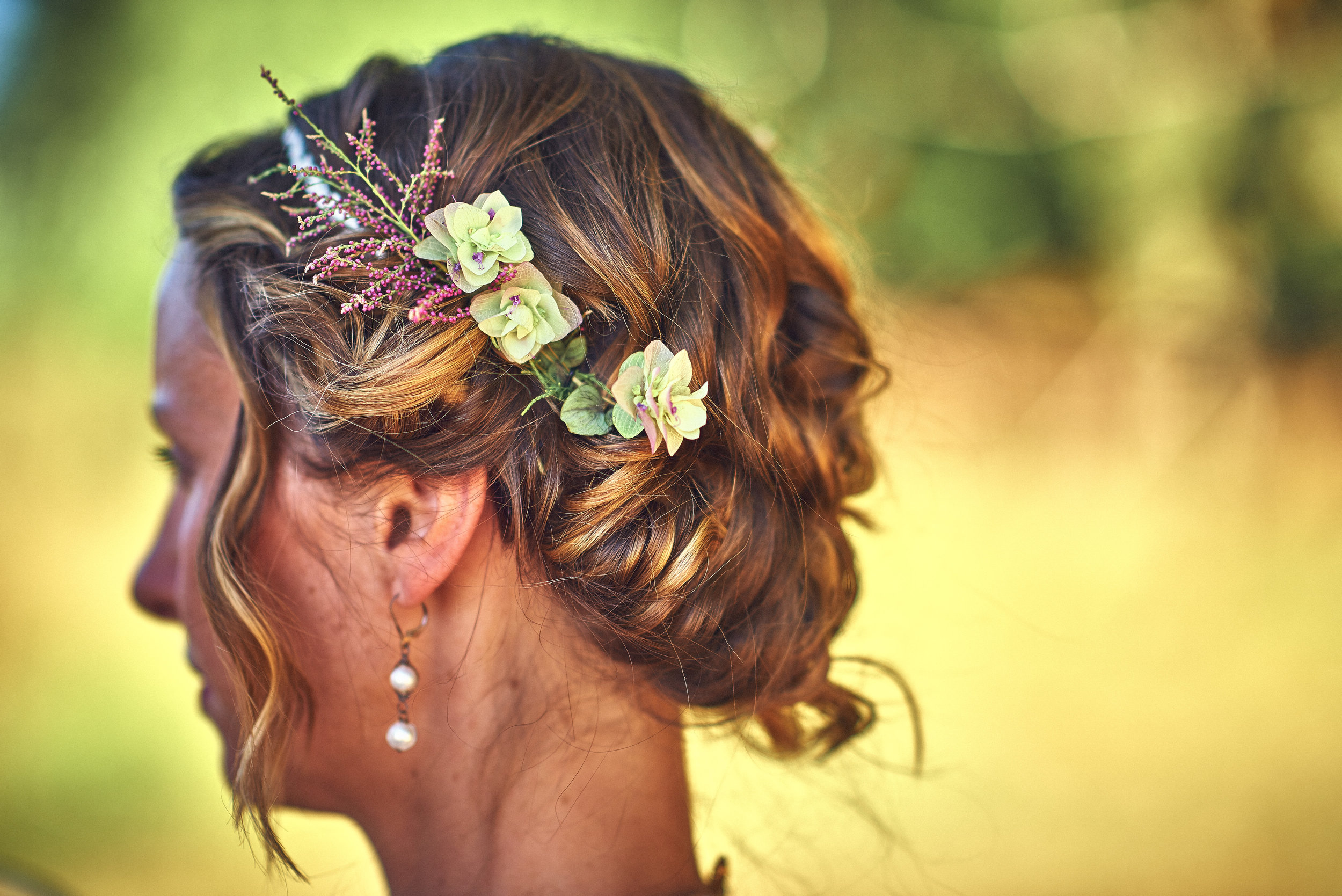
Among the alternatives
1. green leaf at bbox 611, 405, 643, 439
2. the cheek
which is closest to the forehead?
the cheek

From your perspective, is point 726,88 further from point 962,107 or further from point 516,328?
point 962,107

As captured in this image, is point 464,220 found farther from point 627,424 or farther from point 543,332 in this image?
point 627,424

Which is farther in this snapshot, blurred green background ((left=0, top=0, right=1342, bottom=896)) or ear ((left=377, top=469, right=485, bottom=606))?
blurred green background ((left=0, top=0, right=1342, bottom=896))

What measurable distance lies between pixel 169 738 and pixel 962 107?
3417 millimetres

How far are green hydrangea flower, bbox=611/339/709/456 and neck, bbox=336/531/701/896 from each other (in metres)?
0.24

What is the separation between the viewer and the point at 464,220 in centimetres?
77

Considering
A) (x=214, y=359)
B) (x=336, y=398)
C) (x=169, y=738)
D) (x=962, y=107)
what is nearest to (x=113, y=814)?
(x=169, y=738)

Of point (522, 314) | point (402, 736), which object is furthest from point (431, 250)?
point (402, 736)

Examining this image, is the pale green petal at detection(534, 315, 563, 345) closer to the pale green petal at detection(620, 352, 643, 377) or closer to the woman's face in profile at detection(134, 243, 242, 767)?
the pale green petal at detection(620, 352, 643, 377)

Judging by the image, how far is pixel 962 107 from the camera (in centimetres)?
305

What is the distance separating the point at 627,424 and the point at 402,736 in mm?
423

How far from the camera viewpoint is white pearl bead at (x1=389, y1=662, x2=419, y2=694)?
0.89 metres

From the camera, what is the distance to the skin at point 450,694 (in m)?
0.90

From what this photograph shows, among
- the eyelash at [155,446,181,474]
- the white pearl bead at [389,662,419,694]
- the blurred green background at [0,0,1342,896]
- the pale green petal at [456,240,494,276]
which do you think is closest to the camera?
the pale green petal at [456,240,494,276]
